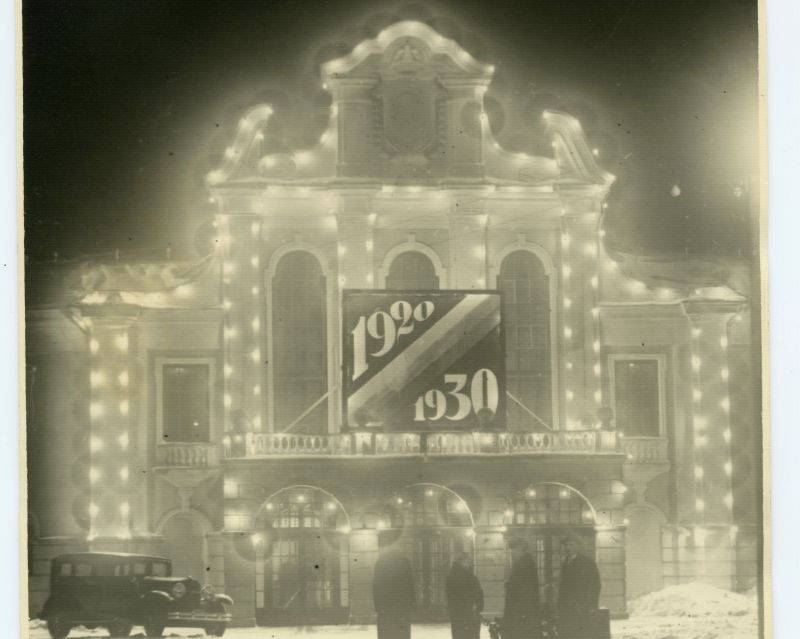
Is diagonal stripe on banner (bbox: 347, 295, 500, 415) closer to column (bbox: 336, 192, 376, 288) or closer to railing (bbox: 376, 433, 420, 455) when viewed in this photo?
railing (bbox: 376, 433, 420, 455)

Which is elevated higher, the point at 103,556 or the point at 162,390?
the point at 162,390

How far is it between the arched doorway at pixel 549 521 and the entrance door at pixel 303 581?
2.46ft

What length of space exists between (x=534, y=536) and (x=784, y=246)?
5.24 ft

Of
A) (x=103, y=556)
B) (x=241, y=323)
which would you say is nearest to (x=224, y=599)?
(x=103, y=556)

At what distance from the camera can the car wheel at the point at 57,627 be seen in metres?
4.70

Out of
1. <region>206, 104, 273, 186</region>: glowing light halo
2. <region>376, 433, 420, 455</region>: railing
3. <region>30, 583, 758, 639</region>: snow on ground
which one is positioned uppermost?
<region>206, 104, 273, 186</region>: glowing light halo

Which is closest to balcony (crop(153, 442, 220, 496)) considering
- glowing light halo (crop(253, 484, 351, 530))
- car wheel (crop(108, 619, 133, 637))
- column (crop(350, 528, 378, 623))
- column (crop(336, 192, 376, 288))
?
glowing light halo (crop(253, 484, 351, 530))

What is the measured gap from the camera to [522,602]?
4.86 metres

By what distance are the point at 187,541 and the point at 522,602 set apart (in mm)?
1410

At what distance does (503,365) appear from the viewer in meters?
4.90

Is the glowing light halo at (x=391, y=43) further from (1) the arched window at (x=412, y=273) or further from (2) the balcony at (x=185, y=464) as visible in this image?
(2) the balcony at (x=185, y=464)

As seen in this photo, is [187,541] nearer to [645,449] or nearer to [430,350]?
[430,350]

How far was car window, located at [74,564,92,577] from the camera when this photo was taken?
473cm

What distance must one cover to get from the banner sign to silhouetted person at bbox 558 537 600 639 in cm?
64
